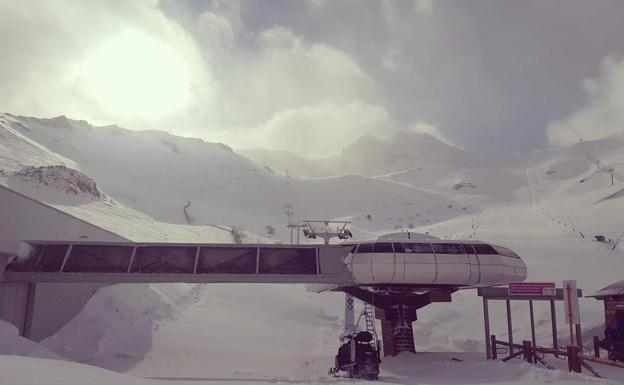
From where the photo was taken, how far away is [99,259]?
2709 centimetres

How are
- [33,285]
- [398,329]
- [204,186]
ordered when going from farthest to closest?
[204,186] → [398,329] → [33,285]

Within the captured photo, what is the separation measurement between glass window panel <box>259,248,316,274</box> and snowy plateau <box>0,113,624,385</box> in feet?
17.8

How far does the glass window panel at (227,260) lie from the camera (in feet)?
88.7

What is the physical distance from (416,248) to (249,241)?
55214mm

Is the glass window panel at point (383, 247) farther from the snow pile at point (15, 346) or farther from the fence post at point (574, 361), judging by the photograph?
the snow pile at point (15, 346)

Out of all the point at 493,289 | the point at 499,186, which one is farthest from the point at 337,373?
the point at 499,186

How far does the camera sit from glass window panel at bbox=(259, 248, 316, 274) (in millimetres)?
27109

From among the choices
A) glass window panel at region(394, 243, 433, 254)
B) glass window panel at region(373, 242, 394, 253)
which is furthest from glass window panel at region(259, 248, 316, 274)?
glass window panel at region(394, 243, 433, 254)

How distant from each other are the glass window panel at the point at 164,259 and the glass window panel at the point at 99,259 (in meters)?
0.63

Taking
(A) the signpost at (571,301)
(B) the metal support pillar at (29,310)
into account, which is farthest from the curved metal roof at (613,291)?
(B) the metal support pillar at (29,310)

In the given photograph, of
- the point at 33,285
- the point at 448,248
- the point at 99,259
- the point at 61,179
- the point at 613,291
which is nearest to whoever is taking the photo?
the point at 448,248

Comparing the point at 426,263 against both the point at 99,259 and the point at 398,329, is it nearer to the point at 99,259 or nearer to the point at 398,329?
the point at 398,329

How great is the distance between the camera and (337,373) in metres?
24.3

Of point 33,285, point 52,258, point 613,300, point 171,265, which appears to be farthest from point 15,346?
point 613,300
